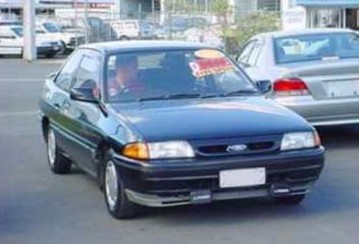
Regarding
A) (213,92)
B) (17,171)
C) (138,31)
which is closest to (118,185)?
(213,92)

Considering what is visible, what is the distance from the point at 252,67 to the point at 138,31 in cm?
2693

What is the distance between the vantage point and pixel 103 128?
7.54 m

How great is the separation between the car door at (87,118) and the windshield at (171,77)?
0.20 meters

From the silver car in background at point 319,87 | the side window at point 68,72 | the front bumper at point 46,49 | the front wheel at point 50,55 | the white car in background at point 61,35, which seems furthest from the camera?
the white car in background at point 61,35

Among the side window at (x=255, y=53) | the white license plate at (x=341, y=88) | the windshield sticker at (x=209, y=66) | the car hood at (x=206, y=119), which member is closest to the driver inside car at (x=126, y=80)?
the car hood at (x=206, y=119)

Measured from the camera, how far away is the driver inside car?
8.00 m

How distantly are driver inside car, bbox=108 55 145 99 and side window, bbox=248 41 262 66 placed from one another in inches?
142

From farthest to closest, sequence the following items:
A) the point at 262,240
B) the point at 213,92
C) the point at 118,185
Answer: the point at 213,92, the point at 118,185, the point at 262,240

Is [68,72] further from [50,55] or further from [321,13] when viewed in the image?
[50,55]

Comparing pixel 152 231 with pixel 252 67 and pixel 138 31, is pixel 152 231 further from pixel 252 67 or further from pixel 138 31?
pixel 138 31

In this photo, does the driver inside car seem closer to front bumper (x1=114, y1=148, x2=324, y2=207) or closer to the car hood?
the car hood

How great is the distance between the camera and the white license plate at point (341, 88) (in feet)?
34.7

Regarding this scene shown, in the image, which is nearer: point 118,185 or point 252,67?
point 118,185

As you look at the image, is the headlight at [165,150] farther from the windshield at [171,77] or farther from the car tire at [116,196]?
the windshield at [171,77]
